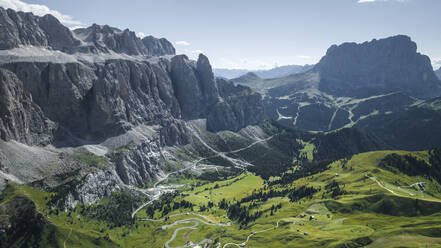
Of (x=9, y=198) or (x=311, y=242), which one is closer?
(x=311, y=242)

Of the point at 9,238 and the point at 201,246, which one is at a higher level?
the point at 9,238

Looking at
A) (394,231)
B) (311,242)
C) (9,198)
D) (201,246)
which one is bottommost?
(201,246)

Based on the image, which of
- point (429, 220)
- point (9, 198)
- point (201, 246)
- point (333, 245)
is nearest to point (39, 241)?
point (9, 198)

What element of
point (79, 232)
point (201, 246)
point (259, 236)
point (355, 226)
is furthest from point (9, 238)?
point (355, 226)

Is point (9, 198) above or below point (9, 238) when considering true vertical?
above

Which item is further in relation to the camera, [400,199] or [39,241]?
[400,199]

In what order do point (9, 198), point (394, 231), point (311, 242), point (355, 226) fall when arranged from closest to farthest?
point (394, 231) < point (311, 242) < point (355, 226) < point (9, 198)

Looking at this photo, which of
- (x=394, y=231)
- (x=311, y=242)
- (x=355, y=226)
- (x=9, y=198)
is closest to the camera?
(x=394, y=231)

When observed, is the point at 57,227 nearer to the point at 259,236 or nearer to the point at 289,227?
the point at 259,236

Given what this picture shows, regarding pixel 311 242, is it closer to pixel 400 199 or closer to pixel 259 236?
pixel 259 236
